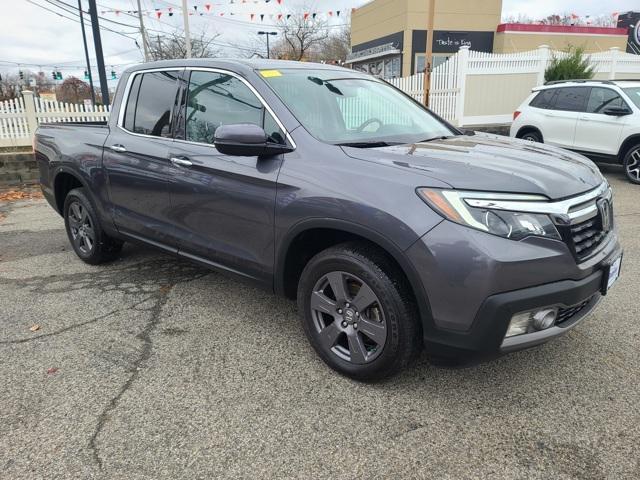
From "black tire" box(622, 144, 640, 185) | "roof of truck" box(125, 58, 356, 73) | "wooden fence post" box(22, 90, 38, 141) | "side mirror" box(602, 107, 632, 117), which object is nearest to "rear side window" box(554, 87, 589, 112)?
"side mirror" box(602, 107, 632, 117)

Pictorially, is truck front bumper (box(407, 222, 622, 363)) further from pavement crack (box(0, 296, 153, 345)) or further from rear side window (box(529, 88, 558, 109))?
rear side window (box(529, 88, 558, 109))

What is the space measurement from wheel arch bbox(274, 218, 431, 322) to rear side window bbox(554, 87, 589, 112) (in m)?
8.14

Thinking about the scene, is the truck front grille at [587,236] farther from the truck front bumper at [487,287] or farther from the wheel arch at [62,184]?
the wheel arch at [62,184]


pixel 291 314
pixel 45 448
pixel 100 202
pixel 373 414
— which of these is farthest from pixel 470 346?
pixel 100 202

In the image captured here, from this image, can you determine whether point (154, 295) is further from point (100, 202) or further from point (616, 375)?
point (616, 375)

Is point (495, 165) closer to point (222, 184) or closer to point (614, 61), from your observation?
point (222, 184)

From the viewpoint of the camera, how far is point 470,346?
2.33 metres

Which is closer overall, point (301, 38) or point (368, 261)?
point (368, 261)

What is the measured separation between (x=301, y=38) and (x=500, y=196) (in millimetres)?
35817

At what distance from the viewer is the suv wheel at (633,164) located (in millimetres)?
8484

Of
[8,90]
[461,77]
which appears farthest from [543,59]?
[8,90]

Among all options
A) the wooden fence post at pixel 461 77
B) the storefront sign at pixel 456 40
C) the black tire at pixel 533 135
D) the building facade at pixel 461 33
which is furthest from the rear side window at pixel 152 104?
the storefront sign at pixel 456 40

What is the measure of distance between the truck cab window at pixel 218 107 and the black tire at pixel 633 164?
25.3 feet

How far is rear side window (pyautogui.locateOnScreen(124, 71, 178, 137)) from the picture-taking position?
3.78 metres
